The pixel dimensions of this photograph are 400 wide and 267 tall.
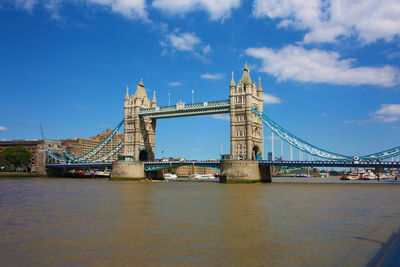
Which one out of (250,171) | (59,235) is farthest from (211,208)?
(250,171)

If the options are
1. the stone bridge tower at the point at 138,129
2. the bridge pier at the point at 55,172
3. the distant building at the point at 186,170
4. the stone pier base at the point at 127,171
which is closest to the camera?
the stone pier base at the point at 127,171

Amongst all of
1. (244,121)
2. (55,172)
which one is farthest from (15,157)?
(244,121)

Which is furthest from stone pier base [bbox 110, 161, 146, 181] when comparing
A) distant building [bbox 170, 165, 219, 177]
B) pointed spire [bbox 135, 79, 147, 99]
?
distant building [bbox 170, 165, 219, 177]

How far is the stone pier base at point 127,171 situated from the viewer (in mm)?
62719

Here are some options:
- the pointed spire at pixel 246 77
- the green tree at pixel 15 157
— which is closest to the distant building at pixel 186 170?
the green tree at pixel 15 157

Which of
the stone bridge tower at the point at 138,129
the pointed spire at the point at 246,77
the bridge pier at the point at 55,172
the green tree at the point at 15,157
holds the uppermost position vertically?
the pointed spire at the point at 246,77

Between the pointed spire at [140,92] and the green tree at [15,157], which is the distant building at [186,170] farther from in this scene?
the pointed spire at [140,92]

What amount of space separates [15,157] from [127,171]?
4373cm

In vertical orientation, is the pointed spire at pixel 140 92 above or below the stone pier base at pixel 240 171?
above

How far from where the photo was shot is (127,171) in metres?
63.0

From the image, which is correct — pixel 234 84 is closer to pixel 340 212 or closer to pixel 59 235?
pixel 340 212

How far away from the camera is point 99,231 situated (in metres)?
12.7

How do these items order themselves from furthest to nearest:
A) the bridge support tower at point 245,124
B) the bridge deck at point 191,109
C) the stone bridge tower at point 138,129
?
the stone bridge tower at point 138,129
the bridge deck at point 191,109
the bridge support tower at point 245,124

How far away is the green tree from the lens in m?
89.4
